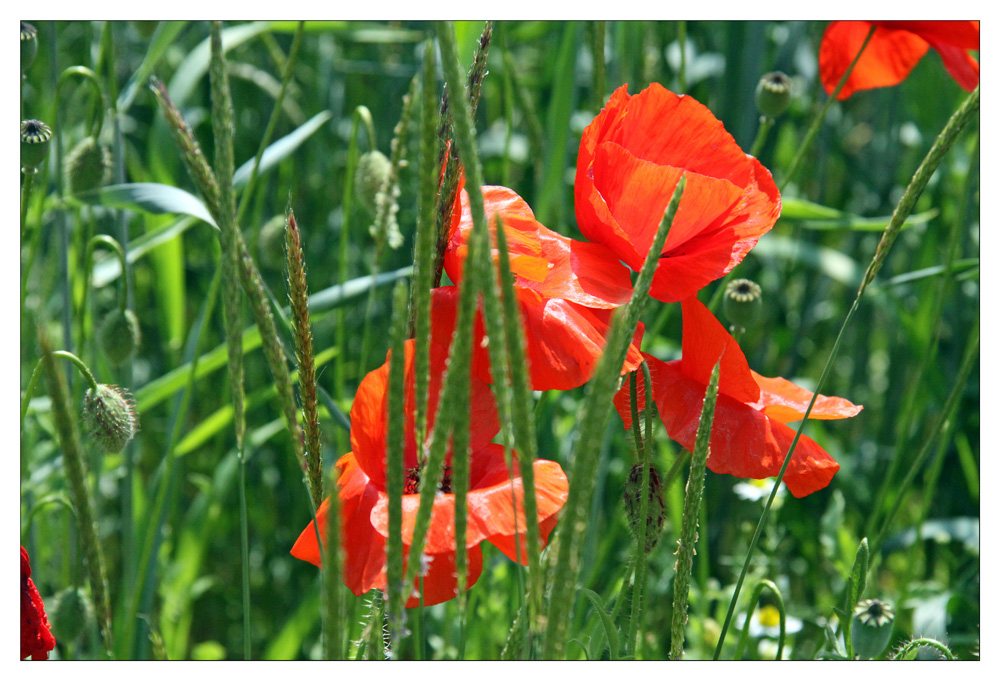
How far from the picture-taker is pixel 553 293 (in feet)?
2.01

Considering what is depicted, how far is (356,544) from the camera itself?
0.56 metres

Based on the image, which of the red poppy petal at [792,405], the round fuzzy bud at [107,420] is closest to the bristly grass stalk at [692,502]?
the red poppy petal at [792,405]

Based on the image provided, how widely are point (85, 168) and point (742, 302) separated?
2.21 feet

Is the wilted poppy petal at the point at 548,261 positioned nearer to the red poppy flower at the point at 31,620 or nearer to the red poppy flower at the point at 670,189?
the red poppy flower at the point at 670,189

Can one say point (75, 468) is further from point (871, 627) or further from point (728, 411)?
point (871, 627)

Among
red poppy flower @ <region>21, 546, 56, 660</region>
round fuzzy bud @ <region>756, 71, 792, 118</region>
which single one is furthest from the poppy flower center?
round fuzzy bud @ <region>756, 71, 792, 118</region>

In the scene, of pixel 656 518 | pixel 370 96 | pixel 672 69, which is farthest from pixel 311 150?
pixel 656 518

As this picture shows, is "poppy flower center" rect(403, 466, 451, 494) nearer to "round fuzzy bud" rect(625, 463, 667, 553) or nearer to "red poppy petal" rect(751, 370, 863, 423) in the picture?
"round fuzzy bud" rect(625, 463, 667, 553)

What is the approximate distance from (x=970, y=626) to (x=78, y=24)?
151cm

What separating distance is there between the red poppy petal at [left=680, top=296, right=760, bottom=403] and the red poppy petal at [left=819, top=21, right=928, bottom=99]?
417 mm

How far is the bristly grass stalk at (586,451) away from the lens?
0.36 m

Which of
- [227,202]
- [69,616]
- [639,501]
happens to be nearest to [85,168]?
[69,616]

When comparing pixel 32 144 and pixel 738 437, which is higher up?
pixel 32 144
